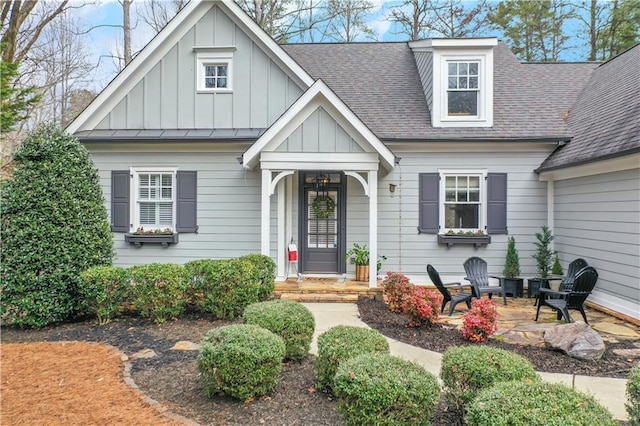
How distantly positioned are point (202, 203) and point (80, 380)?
5.00 meters

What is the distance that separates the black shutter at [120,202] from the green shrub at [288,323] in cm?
546

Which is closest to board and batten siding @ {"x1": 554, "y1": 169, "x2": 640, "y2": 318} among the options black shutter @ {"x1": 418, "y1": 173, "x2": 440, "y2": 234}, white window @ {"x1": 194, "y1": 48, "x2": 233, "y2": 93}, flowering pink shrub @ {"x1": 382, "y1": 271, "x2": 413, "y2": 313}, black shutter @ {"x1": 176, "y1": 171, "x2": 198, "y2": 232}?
black shutter @ {"x1": 418, "y1": 173, "x2": 440, "y2": 234}

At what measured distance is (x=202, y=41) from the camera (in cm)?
858

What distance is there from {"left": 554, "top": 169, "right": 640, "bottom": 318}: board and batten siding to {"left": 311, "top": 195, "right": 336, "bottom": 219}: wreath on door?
4875mm

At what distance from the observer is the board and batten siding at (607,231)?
20.0 feet

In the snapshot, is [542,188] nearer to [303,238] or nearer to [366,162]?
[366,162]

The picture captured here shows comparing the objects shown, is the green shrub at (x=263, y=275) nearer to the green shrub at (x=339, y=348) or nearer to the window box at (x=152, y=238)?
the window box at (x=152, y=238)

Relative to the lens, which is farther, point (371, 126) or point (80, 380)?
point (371, 126)

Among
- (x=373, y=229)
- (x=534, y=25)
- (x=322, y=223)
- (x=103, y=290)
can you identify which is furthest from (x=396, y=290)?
(x=534, y=25)

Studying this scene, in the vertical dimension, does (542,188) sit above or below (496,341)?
above

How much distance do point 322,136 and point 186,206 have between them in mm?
3422

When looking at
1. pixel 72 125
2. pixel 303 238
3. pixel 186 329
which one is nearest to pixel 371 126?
pixel 303 238

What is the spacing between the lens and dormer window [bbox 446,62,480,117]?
8688mm

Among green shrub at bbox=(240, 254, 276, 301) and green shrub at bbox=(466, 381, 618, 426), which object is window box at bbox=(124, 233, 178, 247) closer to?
green shrub at bbox=(240, 254, 276, 301)
